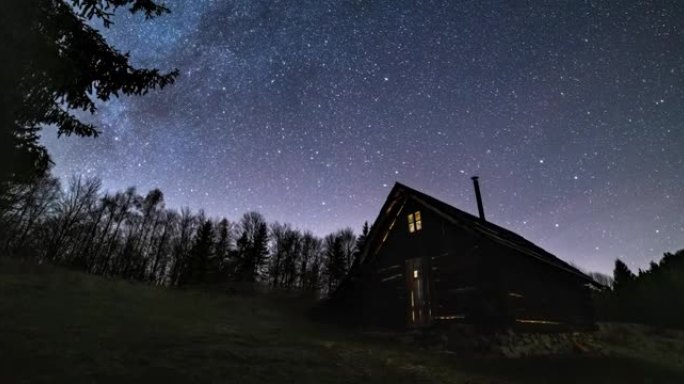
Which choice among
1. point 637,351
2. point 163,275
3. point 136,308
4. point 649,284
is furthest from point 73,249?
point 649,284

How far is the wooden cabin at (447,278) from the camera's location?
13.8 meters

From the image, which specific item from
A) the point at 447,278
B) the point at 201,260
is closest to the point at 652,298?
the point at 447,278

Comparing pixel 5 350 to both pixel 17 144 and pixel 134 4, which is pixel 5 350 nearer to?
pixel 17 144

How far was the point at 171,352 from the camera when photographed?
28.7 feet

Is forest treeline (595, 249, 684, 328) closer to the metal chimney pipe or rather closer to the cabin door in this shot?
the metal chimney pipe

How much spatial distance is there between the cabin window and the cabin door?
56.6 inches

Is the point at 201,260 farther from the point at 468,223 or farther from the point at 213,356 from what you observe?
the point at 213,356

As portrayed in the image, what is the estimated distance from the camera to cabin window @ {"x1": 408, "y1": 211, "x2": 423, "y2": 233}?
1667 cm

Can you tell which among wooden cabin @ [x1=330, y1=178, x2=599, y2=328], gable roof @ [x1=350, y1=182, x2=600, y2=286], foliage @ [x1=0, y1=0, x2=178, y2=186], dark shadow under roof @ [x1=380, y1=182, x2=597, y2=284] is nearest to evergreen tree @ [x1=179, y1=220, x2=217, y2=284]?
wooden cabin @ [x1=330, y1=178, x2=599, y2=328]

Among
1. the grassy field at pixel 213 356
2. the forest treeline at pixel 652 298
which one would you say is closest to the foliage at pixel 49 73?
the grassy field at pixel 213 356

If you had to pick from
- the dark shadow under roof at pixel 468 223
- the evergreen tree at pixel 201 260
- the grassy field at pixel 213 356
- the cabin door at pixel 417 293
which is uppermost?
the evergreen tree at pixel 201 260

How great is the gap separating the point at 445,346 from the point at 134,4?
1467cm

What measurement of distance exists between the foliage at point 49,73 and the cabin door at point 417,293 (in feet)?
40.4

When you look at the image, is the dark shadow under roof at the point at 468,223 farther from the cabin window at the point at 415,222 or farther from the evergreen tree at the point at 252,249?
the evergreen tree at the point at 252,249
